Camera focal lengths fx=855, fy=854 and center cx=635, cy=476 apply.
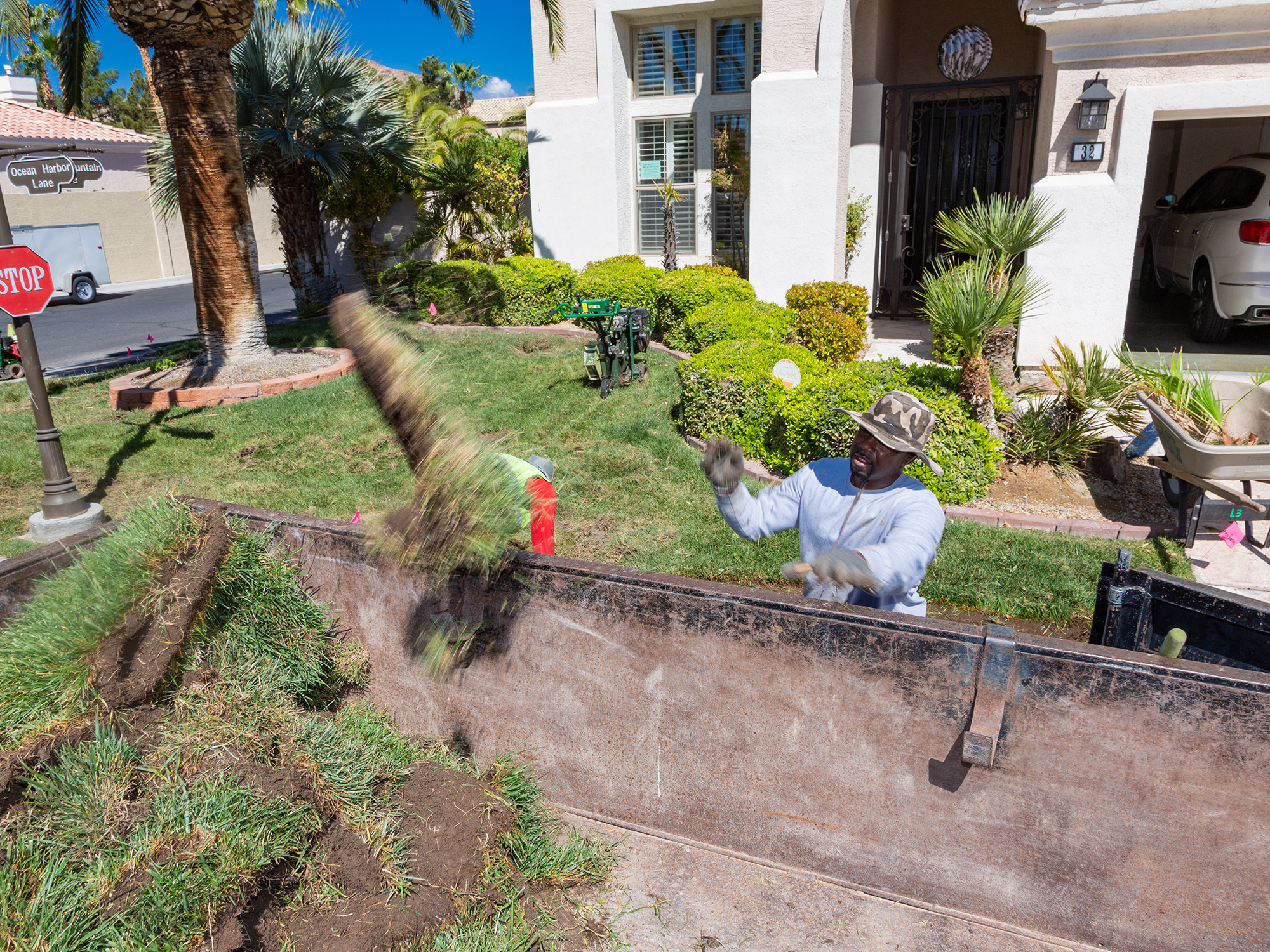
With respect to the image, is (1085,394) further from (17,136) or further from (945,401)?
(17,136)

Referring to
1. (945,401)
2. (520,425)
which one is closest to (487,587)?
(945,401)

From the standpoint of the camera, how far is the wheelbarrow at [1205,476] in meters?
5.10

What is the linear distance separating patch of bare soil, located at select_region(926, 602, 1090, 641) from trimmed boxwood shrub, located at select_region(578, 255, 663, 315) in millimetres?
6562

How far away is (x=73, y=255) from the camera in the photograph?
79.8 ft

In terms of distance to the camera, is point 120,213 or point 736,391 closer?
point 736,391

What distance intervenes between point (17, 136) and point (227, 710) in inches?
727

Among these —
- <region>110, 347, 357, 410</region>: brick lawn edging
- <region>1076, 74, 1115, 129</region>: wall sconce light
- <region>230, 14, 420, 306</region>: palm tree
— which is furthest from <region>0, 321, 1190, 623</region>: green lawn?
<region>230, 14, 420, 306</region>: palm tree

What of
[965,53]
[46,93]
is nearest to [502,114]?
[46,93]

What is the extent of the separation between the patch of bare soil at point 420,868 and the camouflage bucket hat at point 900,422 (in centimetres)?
183

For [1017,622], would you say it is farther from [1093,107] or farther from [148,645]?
[1093,107]

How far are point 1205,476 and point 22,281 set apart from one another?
7885 millimetres

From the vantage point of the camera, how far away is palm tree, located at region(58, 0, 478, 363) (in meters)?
8.23

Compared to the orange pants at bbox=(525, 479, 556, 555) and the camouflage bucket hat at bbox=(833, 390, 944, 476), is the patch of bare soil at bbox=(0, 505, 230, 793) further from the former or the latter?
the camouflage bucket hat at bbox=(833, 390, 944, 476)

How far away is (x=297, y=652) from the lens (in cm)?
317
